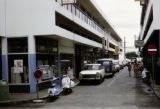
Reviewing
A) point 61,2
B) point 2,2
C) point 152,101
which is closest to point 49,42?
point 61,2

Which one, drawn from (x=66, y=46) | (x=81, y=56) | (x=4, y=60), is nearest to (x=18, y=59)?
(x=4, y=60)

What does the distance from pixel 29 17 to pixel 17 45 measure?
7.08ft

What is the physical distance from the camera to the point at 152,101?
65.0 ft

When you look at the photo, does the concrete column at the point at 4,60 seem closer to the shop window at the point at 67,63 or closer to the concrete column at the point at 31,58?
the concrete column at the point at 31,58

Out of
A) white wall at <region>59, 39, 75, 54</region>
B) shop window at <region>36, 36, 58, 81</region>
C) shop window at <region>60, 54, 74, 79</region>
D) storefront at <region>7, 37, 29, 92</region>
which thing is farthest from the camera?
shop window at <region>60, 54, 74, 79</region>

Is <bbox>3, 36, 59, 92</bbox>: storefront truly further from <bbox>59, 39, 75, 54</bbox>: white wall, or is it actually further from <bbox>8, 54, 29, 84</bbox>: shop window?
<bbox>59, 39, 75, 54</bbox>: white wall

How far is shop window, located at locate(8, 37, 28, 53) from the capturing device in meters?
26.0

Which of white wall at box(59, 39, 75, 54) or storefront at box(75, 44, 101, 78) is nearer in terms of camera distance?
white wall at box(59, 39, 75, 54)

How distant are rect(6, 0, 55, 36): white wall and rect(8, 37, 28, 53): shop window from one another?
1.70 feet

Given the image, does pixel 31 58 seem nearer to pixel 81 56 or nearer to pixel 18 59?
pixel 18 59

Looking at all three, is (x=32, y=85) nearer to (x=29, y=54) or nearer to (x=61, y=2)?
(x=29, y=54)

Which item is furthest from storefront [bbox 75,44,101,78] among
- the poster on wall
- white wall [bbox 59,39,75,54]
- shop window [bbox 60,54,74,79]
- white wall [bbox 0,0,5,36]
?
white wall [bbox 0,0,5,36]

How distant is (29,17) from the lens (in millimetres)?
25703

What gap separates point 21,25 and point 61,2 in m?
4.41
